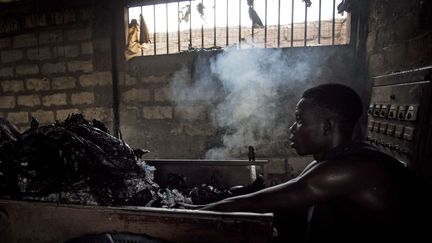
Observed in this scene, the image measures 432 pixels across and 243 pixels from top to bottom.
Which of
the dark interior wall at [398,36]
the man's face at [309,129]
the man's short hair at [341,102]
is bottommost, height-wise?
the man's face at [309,129]

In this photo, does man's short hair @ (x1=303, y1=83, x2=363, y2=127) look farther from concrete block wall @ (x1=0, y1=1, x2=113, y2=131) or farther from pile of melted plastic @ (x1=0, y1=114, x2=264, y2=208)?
concrete block wall @ (x1=0, y1=1, x2=113, y2=131)

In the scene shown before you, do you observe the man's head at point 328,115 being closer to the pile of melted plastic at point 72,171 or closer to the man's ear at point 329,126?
the man's ear at point 329,126

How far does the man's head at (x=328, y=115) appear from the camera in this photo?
1941mm

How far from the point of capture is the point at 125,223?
5.74ft

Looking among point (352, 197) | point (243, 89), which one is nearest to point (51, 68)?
point (243, 89)

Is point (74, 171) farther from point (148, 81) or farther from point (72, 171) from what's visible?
point (148, 81)

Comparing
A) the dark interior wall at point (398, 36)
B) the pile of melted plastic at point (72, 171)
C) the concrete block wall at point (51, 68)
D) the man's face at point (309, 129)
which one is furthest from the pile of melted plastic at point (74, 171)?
the concrete block wall at point (51, 68)

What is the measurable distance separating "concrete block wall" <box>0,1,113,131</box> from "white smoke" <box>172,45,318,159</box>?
5.03ft

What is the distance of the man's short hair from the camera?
1938 millimetres

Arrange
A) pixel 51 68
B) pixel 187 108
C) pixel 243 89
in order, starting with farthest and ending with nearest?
pixel 51 68 < pixel 187 108 < pixel 243 89

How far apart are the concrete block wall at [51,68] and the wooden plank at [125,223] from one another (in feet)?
10.6

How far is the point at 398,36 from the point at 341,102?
1.37 meters

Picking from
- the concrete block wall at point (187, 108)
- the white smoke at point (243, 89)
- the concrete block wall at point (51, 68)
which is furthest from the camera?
A: the concrete block wall at point (51, 68)

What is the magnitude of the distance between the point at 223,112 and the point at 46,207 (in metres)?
3.00
